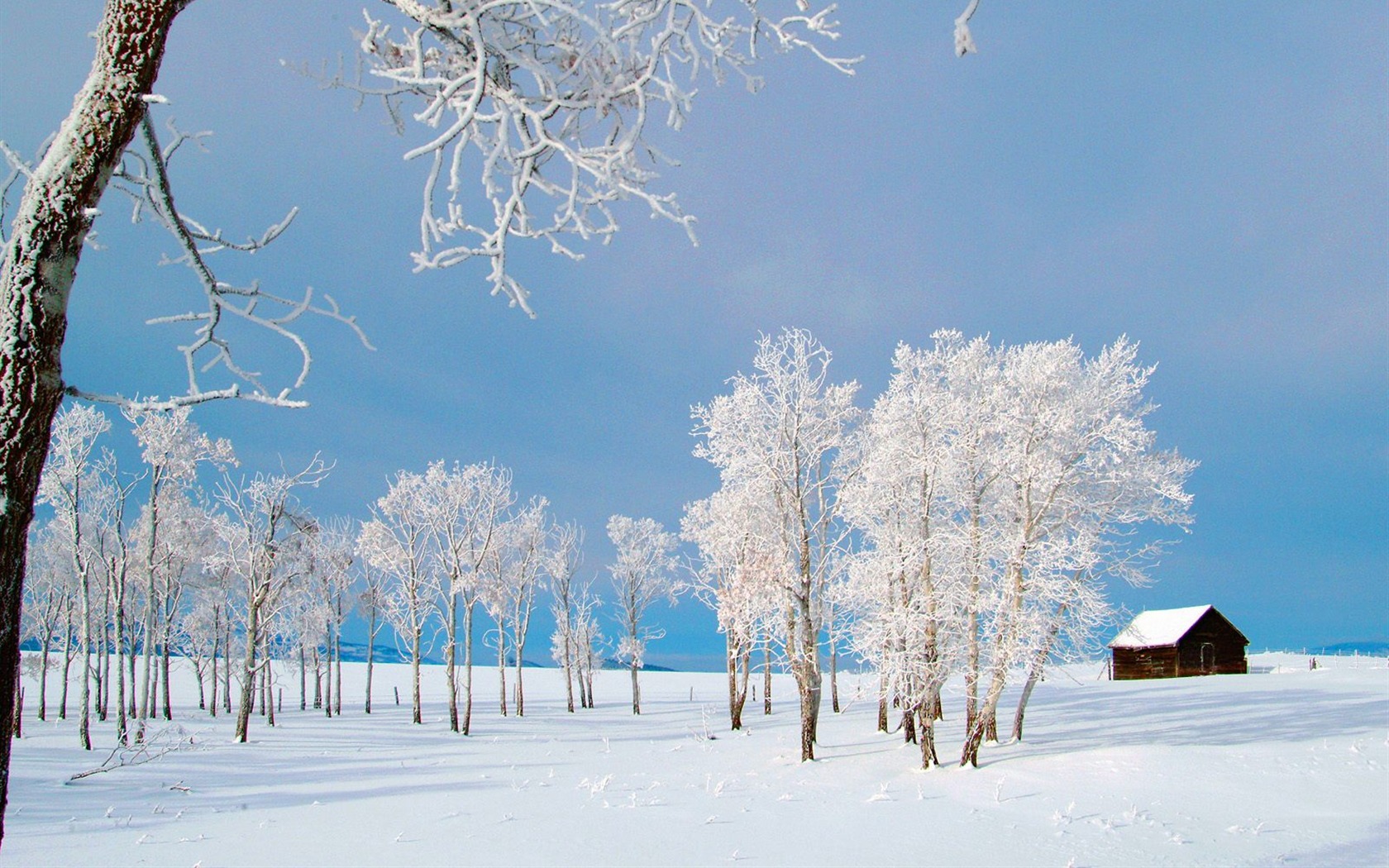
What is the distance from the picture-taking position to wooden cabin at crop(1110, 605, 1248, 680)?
139 ft

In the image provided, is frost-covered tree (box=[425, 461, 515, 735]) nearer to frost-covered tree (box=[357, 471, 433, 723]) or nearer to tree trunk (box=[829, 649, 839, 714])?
frost-covered tree (box=[357, 471, 433, 723])

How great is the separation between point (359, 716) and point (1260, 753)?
36.2m

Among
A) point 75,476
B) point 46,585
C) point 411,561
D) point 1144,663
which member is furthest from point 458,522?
point 1144,663

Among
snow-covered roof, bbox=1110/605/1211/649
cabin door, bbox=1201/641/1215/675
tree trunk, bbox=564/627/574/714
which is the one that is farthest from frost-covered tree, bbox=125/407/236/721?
cabin door, bbox=1201/641/1215/675

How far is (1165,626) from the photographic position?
44375 millimetres

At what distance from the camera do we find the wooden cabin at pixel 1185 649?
4225 cm

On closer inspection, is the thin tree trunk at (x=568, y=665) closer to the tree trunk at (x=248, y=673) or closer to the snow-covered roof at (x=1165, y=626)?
the tree trunk at (x=248, y=673)

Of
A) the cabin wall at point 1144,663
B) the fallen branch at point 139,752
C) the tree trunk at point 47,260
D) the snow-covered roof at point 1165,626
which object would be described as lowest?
the cabin wall at point 1144,663

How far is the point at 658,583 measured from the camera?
44844 mm

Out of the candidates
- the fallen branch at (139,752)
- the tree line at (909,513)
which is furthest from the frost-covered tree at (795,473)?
the fallen branch at (139,752)

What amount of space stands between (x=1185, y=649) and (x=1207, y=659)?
171cm

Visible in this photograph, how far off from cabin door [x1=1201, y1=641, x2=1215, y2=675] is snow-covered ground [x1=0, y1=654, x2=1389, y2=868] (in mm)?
15114

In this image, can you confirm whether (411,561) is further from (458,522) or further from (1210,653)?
(1210,653)

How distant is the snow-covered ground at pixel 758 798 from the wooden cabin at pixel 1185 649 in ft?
47.4
